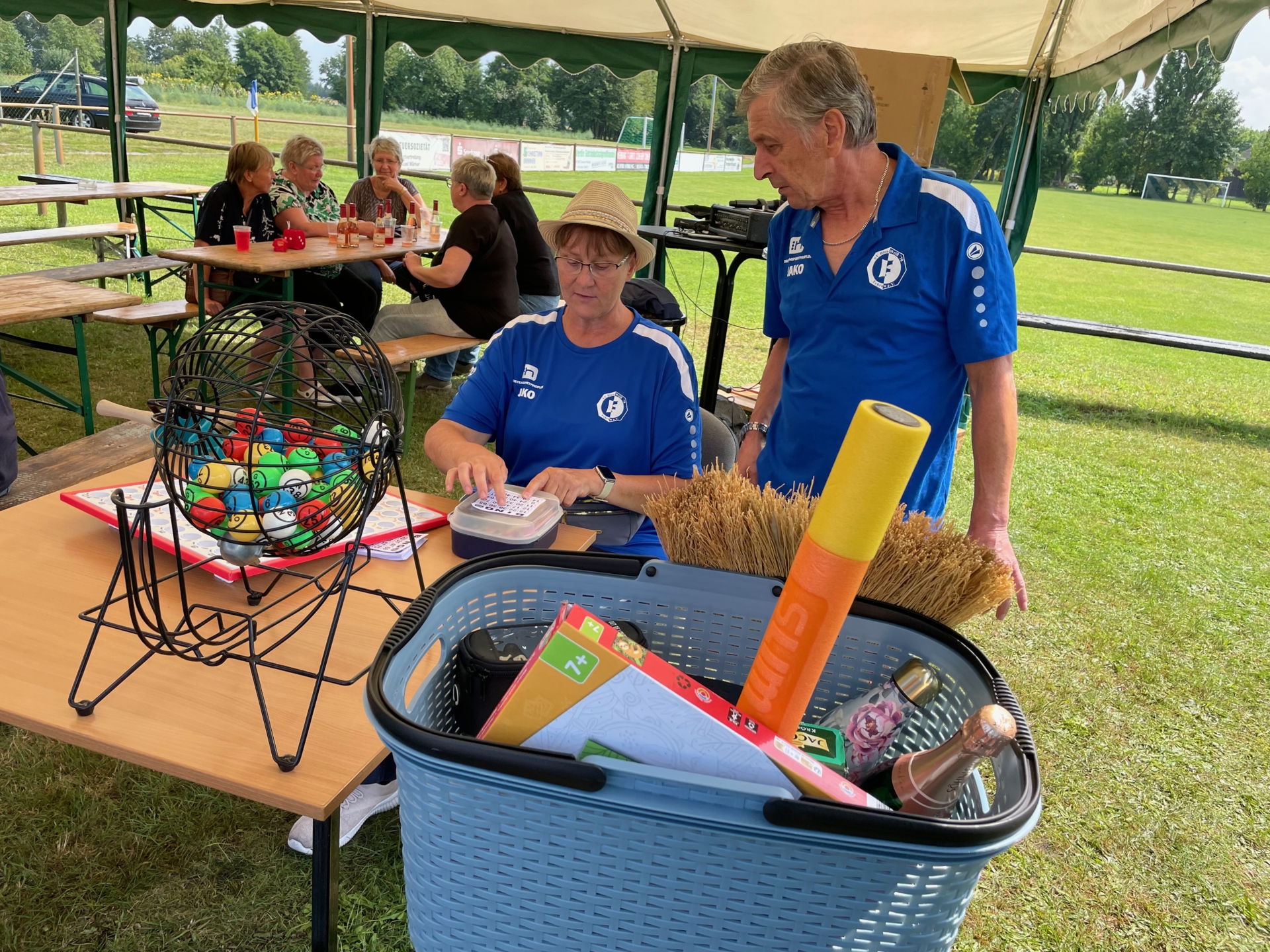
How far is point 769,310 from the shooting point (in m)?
2.11

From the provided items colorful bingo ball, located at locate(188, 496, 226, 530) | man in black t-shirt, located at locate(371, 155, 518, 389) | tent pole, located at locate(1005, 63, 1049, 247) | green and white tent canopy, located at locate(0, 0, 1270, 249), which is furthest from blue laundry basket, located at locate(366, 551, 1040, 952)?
tent pole, located at locate(1005, 63, 1049, 247)

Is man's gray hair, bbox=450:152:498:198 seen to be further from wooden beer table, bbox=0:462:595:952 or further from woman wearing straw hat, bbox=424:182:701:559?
wooden beer table, bbox=0:462:595:952

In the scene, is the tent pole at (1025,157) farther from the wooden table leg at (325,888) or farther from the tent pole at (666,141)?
the wooden table leg at (325,888)

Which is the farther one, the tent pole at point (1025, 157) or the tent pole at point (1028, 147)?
the tent pole at point (1025, 157)

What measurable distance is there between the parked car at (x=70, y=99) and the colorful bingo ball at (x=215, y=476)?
1993cm

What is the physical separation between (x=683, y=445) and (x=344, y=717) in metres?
1.13

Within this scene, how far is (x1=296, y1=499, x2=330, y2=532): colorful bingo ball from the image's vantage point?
3.31ft

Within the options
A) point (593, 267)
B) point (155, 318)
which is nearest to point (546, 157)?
point (155, 318)

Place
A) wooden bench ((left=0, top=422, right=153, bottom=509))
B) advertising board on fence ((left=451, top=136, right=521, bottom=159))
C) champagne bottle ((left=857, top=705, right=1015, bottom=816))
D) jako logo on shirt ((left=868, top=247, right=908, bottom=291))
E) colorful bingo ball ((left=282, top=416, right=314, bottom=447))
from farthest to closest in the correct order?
1. advertising board on fence ((left=451, top=136, right=521, bottom=159))
2. wooden bench ((left=0, top=422, right=153, bottom=509))
3. jako logo on shirt ((left=868, top=247, right=908, bottom=291))
4. colorful bingo ball ((left=282, top=416, right=314, bottom=447))
5. champagne bottle ((left=857, top=705, right=1015, bottom=816))

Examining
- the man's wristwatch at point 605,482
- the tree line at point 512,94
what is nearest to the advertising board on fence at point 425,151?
the tree line at point 512,94

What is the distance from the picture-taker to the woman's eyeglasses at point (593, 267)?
1.92m

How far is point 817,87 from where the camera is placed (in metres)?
1.55

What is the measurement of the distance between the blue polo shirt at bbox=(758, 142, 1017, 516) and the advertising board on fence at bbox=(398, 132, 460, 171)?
1462 centimetres

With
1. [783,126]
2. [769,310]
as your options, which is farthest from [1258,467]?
[783,126]
